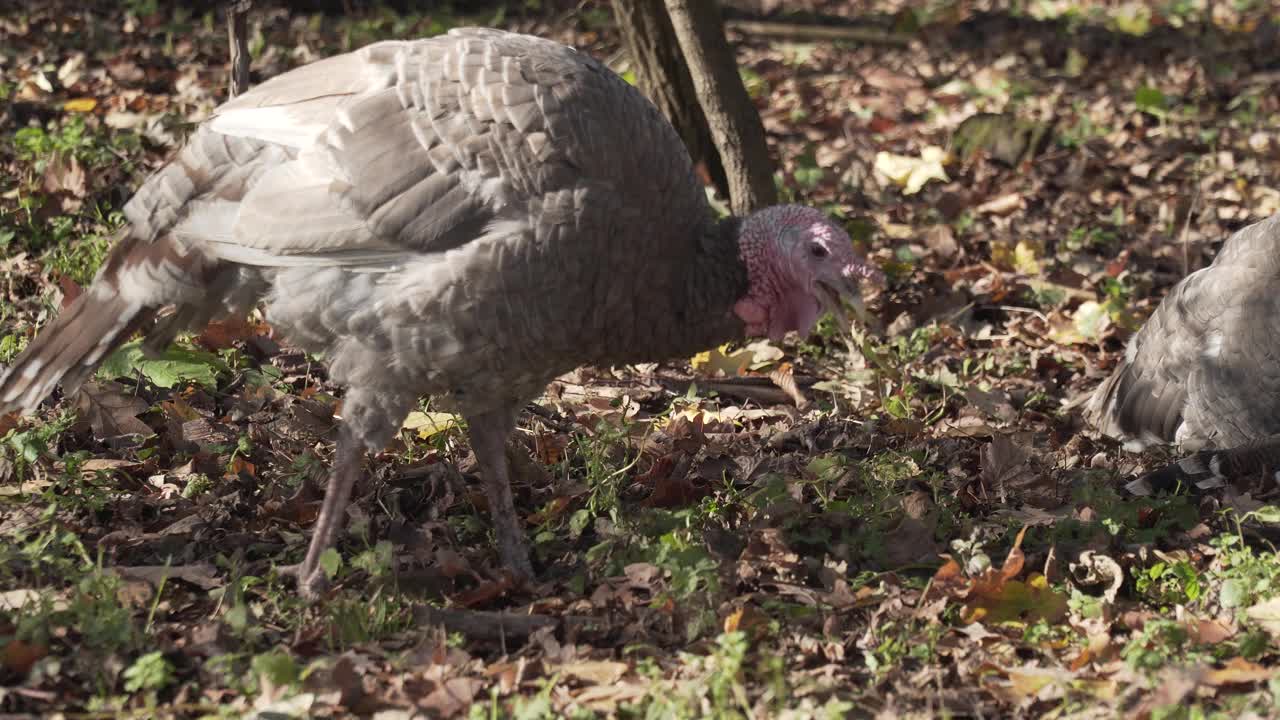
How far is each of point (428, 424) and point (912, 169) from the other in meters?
3.61

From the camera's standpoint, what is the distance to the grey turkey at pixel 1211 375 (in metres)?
4.89

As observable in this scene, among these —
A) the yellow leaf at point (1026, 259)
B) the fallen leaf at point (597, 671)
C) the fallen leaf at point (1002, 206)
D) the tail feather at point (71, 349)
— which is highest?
the tail feather at point (71, 349)

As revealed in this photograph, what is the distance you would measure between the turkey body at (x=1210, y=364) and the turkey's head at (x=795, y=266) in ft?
6.18

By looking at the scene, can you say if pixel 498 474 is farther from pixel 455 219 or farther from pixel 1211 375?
pixel 1211 375

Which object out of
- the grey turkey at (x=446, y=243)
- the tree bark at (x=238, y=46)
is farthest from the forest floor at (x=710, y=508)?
the tree bark at (x=238, y=46)

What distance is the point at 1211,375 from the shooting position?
205 inches

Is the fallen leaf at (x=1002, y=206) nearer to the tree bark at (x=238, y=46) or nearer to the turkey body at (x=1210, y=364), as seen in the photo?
the turkey body at (x=1210, y=364)

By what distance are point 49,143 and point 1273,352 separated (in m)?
5.37

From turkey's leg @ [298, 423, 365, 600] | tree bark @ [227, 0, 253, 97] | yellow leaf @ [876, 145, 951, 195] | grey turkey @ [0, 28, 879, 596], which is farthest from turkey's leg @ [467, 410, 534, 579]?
yellow leaf @ [876, 145, 951, 195]

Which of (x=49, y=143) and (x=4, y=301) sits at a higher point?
(x=49, y=143)

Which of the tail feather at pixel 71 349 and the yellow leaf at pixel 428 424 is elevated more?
the tail feather at pixel 71 349

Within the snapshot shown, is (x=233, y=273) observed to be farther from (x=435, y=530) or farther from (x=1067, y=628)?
(x=1067, y=628)

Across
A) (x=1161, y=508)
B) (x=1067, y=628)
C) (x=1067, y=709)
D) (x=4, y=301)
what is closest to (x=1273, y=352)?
(x=1161, y=508)

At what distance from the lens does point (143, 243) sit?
4039mm
